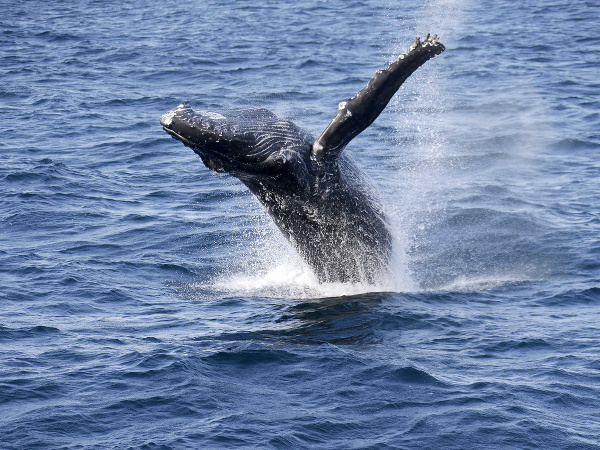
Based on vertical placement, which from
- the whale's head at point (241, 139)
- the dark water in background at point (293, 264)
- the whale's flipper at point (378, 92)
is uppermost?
the whale's flipper at point (378, 92)

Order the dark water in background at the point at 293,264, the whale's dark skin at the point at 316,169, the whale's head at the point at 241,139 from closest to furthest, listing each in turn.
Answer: the dark water in background at the point at 293,264
the whale's head at the point at 241,139
the whale's dark skin at the point at 316,169

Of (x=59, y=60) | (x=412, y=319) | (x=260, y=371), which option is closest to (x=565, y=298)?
(x=412, y=319)

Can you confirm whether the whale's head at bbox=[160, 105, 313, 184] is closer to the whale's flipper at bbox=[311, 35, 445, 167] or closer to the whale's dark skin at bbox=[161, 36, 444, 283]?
the whale's dark skin at bbox=[161, 36, 444, 283]

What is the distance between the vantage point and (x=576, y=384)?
13.1 m

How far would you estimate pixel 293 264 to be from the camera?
18547mm

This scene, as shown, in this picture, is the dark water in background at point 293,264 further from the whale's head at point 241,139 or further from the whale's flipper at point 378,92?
the whale's flipper at point 378,92

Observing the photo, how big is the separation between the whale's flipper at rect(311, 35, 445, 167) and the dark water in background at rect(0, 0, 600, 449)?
10.1ft

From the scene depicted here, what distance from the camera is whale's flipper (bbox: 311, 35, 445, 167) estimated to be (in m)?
14.4

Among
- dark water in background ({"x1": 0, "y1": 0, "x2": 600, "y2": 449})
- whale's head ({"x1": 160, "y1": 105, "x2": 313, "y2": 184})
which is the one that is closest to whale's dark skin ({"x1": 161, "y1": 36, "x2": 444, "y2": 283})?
whale's head ({"x1": 160, "y1": 105, "x2": 313, "y2": 184})

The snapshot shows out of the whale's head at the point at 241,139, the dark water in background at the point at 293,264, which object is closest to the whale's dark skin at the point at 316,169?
the whale's head at the point at 241,139

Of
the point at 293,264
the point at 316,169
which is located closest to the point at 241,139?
the point at 316,169

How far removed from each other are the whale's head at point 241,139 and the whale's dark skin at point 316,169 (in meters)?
0.01

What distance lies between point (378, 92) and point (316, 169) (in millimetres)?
1714

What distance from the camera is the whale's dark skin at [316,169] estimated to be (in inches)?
565
